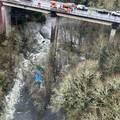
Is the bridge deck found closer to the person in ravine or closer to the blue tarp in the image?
the person in ravine

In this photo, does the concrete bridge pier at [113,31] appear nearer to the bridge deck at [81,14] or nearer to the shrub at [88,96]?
the bridge deck at [81,14]

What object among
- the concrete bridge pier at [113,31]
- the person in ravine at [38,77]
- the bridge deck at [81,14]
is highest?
the bridge deck at [81,14]

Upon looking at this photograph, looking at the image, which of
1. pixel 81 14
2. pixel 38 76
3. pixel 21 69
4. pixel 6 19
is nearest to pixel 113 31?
pixel 81 14

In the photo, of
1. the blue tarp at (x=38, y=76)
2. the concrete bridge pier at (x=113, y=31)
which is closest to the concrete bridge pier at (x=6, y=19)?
the blue tarp at (x=38, y=76)

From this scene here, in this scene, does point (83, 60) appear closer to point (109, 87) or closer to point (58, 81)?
point (58, 81)

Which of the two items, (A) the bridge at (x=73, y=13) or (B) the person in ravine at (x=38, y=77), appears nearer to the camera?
(B) the person in ravine at (x=38, y=77)

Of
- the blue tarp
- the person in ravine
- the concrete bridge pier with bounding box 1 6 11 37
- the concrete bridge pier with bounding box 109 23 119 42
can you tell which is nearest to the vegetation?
Result: the person in ravine

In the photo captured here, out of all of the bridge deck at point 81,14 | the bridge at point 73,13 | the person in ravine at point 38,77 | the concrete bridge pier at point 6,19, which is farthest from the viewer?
the concrete bridge pier at point 6,19

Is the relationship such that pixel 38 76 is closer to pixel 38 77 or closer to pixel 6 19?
pixel 38 77
